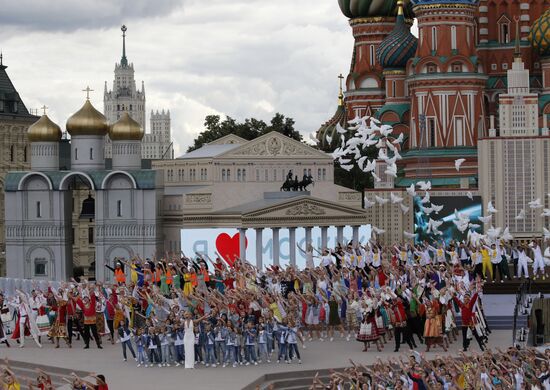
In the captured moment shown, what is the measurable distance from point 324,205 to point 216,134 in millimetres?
23970

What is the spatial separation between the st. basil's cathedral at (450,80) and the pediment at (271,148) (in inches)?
146

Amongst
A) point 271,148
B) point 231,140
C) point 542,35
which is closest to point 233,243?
point 271,148

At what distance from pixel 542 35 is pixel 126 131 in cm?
1745

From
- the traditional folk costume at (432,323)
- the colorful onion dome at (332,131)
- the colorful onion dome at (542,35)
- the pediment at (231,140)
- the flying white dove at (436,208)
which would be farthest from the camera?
the colorful onion dome at (332,131)

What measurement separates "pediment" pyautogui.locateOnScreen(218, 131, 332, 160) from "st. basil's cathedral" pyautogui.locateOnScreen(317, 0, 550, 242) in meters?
3.70

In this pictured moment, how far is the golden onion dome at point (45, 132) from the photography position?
64.2 metres

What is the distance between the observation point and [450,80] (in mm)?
64188

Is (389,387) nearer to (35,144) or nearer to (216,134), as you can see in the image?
(35,144)

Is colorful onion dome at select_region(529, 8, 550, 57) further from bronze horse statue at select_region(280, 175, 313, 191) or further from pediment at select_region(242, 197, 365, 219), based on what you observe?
bronze horse statue at select_region(280, 175, 313, 191)

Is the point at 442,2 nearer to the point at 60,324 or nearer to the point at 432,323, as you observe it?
the point at 60,324

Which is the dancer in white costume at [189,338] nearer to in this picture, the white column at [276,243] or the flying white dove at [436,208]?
the flying white dove at [436,208]

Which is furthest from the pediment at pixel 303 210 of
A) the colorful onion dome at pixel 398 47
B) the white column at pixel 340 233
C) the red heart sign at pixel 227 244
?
the colorful onion dome at pixel 398 47

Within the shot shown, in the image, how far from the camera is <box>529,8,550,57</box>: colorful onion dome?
65.4m

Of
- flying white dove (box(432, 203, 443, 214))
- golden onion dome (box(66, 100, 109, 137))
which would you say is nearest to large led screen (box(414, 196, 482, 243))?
flying white dove (box(432, 203, 443, 214))
